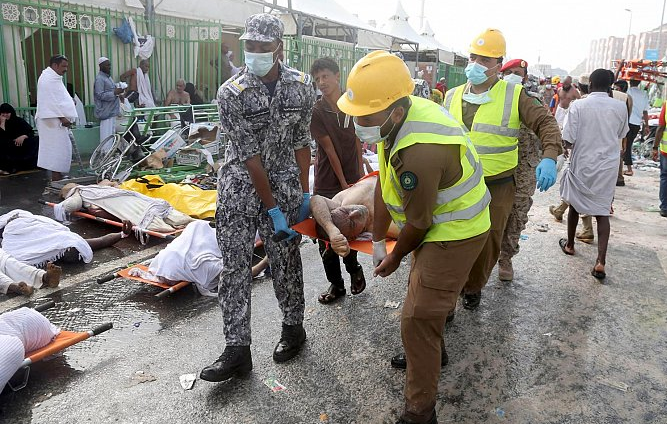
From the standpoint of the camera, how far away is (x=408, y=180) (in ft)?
7.00

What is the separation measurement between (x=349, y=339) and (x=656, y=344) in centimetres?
216

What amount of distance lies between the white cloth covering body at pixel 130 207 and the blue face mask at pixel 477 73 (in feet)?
10.6

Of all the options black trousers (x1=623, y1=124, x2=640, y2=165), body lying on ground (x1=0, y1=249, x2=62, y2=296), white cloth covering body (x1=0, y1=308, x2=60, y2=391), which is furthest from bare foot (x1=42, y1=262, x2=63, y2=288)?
black trousers (x1=623, y1=124, x2=640, y2=165)

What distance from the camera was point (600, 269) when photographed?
15.5 ft

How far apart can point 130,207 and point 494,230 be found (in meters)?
3.77

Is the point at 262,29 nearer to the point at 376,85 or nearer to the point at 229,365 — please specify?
the point at 376,85

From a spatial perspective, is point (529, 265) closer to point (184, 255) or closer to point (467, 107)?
point (467, 107)

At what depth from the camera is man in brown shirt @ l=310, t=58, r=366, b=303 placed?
387cm

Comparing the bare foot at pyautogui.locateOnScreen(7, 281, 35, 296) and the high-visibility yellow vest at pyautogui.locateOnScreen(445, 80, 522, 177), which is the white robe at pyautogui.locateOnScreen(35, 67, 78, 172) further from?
the high-visibility yellow vest at pyautogui.locateOnScreen(445, 80, 522, 177)

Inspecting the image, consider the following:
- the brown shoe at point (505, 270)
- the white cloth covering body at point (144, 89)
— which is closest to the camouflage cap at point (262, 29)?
the brown shoe at point (505, 270)

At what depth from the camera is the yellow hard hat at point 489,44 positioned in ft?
11.8

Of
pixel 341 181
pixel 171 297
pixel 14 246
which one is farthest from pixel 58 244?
pixel 341 181

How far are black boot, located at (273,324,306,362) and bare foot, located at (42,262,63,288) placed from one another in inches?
77.1

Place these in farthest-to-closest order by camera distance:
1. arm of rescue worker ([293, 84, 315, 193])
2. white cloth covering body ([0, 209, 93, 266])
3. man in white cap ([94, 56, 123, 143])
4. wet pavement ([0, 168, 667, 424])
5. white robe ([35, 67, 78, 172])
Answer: man in white cap ([94, 56, 123, 143]) < white robe ([35, 67, 78, 172]) < white cloth covering body ([0, 209, 93, 266]) < arm of rescue worker ([293, 84, 315, 193]) < wet pavement ([0, 168, 667, 424])
